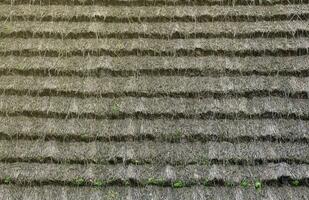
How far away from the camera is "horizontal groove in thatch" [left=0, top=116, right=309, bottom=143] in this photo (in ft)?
13.5

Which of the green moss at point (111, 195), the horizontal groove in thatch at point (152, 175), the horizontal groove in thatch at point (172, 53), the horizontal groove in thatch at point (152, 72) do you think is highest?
the horizontal groove in thatch at point (172, 53)

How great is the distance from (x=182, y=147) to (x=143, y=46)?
3.18 ft

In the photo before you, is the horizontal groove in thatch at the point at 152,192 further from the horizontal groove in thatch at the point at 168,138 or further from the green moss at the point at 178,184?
the horizontal groove in thatch at the point at 168,138

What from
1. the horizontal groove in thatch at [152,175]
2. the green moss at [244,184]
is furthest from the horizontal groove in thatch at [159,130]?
the green moss at [244,184]

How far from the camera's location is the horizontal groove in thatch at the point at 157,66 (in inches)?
171

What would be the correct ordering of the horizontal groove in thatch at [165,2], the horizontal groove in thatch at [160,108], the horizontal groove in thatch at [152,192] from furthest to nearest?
the horizontal groove in thatch at [165,2]
the horizontal groove in thatch at [160,108]
the horizontal groove in thatch at [152,192]

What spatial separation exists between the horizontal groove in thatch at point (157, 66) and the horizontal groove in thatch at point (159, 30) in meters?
0.22

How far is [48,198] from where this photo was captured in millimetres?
3953

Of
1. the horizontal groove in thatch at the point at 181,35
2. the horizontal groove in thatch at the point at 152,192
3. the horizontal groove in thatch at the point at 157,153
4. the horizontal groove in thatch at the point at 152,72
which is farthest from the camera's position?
the horizontal groove in thatch at the point at 181,35

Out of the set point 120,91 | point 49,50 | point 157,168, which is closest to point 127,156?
point 157,168

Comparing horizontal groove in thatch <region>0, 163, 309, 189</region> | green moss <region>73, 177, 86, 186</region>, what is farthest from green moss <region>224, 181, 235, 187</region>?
green moss <region>73, 177, 86, 186</region>

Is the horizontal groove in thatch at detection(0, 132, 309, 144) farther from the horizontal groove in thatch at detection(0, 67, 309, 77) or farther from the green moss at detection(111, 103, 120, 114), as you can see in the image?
the horizontal groove in thatch at detection(0, 67, 309, 77)

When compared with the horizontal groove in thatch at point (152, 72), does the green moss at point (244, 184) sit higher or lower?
lower

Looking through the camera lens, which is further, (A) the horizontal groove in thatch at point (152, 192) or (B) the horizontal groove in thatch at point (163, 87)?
(B) the horizontal groove in thatch at point (163, 87)
